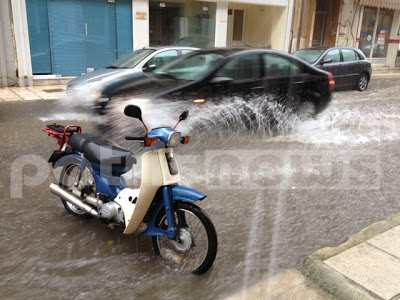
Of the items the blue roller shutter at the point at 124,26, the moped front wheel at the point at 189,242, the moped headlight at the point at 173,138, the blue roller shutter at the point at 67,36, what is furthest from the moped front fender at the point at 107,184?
the blue roller shutter at the point at 124,26

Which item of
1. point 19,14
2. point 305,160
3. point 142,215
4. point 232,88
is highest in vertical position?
point 19,14

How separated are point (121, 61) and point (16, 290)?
8567 mm

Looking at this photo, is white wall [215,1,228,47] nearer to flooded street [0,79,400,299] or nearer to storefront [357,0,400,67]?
storefront [357,0,400,67]

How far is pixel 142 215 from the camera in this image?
320cm

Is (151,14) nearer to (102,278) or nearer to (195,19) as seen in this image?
(195,19)

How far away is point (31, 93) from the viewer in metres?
11.7

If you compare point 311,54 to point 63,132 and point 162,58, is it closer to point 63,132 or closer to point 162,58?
point 162,58

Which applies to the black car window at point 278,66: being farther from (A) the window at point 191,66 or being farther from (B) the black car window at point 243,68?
(A) the window at point 191,66

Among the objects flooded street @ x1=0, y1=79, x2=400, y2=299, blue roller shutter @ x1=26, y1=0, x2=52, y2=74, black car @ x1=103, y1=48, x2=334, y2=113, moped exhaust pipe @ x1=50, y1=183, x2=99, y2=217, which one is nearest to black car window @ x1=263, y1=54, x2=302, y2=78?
black car @ x1=103, y1=48, x2=334, y2=113

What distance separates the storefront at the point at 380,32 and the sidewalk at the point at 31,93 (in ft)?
54.9

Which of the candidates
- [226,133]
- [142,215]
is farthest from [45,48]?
[142,215]

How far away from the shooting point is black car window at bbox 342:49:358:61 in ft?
43.0

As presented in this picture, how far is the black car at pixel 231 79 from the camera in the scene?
635 centimetres

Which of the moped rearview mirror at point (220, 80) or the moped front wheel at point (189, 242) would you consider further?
the moped rearview mirror at point (220, 80)
